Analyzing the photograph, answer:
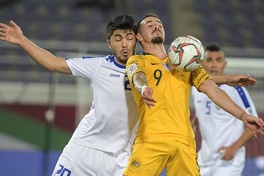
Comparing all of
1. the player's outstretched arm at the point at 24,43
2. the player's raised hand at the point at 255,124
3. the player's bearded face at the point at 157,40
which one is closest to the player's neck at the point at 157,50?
the player's bearded face at the point at 157,40

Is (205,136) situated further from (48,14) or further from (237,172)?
(48,14)

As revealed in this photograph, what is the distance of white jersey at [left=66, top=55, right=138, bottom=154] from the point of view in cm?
486

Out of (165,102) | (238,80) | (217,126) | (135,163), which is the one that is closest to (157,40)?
(165,102)

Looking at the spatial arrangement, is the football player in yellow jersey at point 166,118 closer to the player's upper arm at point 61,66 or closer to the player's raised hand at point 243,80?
the player's raised hand at point 243,80

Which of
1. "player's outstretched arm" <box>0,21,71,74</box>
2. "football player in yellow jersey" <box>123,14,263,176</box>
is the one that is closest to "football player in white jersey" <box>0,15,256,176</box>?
"player's outstretched arm" <box>0,21,71,74</box>

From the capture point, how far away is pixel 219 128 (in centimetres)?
637

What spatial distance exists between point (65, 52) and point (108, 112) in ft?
17.9

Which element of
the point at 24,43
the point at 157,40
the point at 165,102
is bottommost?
the point at 165,102

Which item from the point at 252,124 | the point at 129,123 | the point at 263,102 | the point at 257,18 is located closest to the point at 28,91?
the point at 263,102

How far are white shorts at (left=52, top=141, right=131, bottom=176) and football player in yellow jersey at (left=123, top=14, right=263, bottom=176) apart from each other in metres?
0.38

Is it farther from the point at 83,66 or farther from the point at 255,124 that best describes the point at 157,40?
the point at 255,124

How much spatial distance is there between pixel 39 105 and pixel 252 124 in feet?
20.2

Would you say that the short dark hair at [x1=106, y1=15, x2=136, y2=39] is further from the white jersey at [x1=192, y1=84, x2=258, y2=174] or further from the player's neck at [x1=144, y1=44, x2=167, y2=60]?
the white jersey at [x1=192, y1=84, x2=258, y2=174]

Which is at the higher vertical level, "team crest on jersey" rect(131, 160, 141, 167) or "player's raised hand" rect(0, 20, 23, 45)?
"player's raised hand" rect(0, 20, 23, 45)
